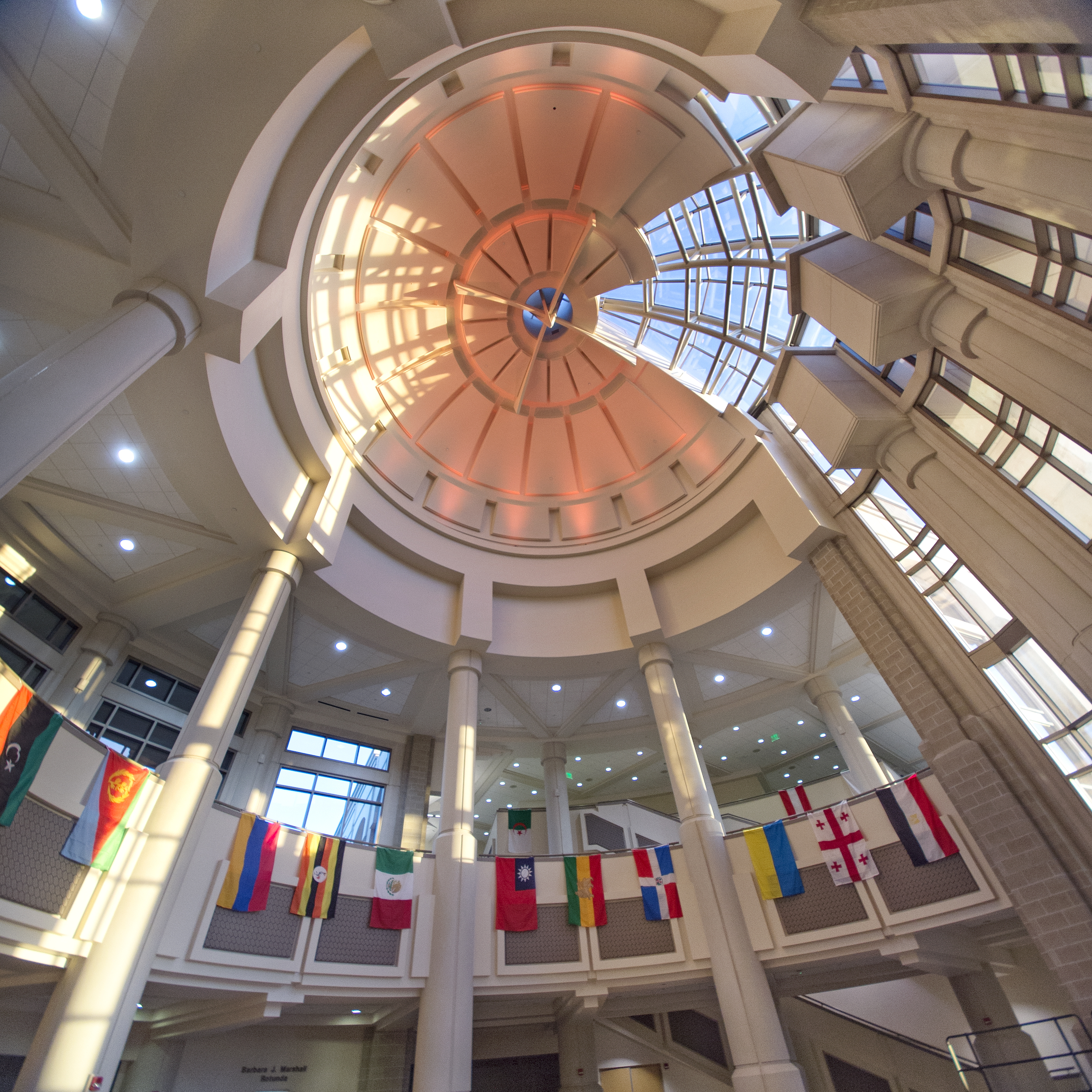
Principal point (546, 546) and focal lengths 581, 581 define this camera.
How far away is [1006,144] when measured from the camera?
750 cm

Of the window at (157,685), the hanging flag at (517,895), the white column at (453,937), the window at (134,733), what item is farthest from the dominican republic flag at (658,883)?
the window at (157,685)

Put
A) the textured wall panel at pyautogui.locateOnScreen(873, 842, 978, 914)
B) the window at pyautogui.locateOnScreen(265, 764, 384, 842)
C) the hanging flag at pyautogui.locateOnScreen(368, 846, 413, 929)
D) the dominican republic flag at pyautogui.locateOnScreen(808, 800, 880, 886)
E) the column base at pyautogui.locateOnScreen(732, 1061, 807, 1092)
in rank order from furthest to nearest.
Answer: the window at pyautogui.locateOnScreen(265, 764, 384, 842)
the hanging flag at pyautogui.locateOnScreen(368, 846, 413, 929)
the dominican republic flag at pyautogui.locateOnScreen(808, 800, 880, 886)
the textured wall panel at pyautogui.locateOnScreen(873, 842, 978, 914)
the column base at pyautogui.locateOnScreen(732, 1061, 807, 1092)

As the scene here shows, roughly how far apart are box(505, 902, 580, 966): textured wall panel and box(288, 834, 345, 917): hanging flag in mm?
4427

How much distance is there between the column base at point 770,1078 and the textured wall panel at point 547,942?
4.07 metres

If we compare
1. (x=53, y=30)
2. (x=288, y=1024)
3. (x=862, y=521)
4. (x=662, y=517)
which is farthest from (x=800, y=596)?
(x=53, y=30)

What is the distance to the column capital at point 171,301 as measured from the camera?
941cm

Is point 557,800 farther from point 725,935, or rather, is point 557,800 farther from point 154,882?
point 154,882

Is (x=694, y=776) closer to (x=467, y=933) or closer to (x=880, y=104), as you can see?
(x=467, y=933)

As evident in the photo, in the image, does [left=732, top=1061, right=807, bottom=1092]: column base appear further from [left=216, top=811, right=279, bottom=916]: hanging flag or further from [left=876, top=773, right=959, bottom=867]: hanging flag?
[left=216, top=811, right=279, bottom=916]: hanging flag

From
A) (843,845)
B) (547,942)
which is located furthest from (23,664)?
(843,845)

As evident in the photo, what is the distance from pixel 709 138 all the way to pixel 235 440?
14.0 metres

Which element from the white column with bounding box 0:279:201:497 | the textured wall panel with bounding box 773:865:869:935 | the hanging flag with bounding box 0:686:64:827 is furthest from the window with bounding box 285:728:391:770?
the white column with bounding box 0:279:201:497

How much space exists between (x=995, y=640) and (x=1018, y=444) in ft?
12.9

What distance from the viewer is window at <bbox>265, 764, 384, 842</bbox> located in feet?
64.4
